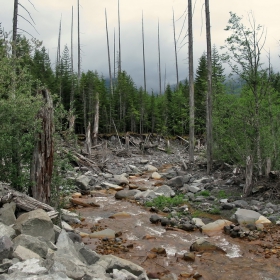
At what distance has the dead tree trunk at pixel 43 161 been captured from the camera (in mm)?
8125

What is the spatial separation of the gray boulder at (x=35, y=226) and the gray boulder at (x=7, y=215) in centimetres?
16

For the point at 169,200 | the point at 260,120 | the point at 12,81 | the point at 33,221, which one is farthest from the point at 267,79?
the point at 33,221

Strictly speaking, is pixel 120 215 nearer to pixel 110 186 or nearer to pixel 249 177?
pixel 110 186

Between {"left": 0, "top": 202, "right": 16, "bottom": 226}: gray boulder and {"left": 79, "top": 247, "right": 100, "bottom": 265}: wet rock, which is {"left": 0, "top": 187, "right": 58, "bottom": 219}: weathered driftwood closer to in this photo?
{"left": 0, "top": 202, "right": 16, "bottom": 226}: gray boulder

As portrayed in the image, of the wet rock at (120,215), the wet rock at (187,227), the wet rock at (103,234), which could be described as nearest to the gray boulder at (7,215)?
the wet rock at (103,234)

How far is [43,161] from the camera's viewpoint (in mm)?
8133

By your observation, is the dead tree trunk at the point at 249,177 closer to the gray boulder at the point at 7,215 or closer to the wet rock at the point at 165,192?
the wet rock at the point at 165,192

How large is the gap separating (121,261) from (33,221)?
1936 millimetres

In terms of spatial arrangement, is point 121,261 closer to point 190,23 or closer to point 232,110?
point 232,110

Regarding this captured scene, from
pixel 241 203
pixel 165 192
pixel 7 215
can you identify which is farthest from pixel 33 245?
pixel 165 192

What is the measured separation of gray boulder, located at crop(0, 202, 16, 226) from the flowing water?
7.32 ft

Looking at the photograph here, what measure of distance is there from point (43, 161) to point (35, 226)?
7.45 ft

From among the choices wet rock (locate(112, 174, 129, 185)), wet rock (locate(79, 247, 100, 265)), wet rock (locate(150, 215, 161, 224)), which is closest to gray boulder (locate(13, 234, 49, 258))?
wet rock (locate(79, 247, 100, 265))

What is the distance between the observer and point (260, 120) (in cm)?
1302
